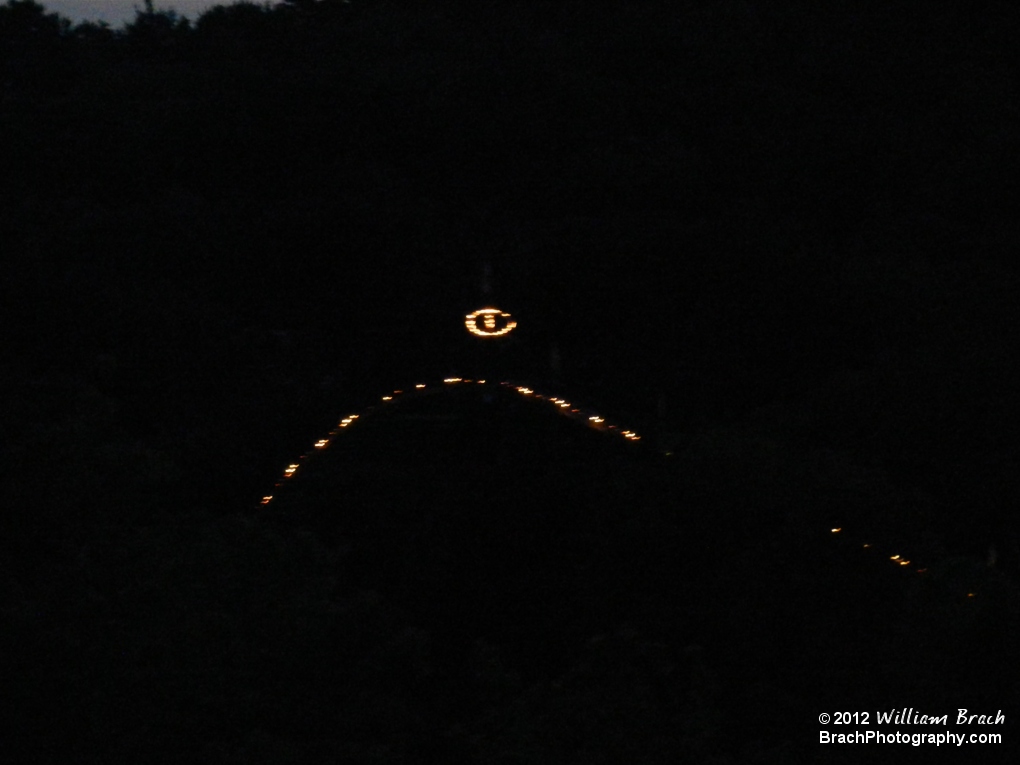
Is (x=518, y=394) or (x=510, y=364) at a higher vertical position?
(x=510, y=364)

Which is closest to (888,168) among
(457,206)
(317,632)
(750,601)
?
(457,206)

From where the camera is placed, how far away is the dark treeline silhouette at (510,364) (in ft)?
16.4

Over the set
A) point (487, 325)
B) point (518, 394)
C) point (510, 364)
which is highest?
point (510, 364)

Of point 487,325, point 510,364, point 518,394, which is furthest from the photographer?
point 510,364

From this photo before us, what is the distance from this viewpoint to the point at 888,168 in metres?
17.7

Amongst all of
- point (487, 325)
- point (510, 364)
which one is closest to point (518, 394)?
point (487, 325)

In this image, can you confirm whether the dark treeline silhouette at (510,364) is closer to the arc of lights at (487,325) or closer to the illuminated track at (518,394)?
the illuminated track at (518,394)

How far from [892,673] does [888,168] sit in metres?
13.0

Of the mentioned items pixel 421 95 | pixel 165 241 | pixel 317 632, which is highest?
pixel 421 95

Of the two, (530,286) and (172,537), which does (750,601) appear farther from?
(530,286)

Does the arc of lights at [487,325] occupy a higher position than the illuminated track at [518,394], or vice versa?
the arc of lights at [487,325]

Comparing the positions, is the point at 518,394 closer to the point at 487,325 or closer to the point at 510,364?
the point at 487,325

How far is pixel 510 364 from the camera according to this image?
11547 mm

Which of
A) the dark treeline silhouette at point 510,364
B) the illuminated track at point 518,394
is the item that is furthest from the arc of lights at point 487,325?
the dark treeline silhouette at point 510,364
